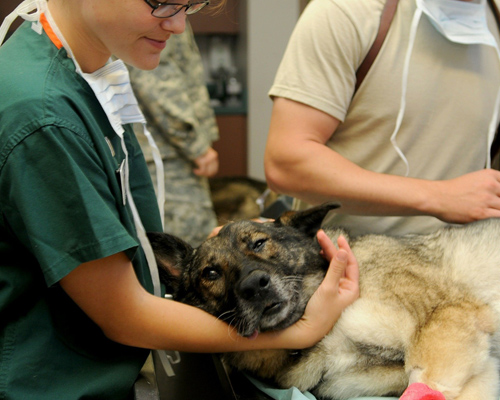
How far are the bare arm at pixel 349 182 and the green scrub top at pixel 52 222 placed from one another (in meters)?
0.69

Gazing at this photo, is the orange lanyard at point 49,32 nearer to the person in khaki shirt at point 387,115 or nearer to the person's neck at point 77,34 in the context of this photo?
the person's neck at point 77,34

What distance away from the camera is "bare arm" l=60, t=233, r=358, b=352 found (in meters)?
1.05

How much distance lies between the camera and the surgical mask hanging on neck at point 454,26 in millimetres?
1662

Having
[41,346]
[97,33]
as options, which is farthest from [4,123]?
[41,346]

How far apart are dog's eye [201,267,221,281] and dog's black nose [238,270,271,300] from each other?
0.58ft

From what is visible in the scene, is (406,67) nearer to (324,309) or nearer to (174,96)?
(324,309)

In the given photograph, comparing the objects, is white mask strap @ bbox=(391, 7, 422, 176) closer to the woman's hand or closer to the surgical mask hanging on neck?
the surgical mask hanging on neck

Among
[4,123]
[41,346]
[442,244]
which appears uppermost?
[4,123]

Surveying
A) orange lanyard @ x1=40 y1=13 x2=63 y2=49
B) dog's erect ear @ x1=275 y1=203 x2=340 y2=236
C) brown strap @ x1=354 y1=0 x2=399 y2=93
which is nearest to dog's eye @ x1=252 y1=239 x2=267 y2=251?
dog's erect ear @ x1=275 y1=203 x2=340 y2=236

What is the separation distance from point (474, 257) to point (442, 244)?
112 mm

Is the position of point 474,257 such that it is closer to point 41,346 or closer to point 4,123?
point 41,346

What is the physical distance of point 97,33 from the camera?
1103mm

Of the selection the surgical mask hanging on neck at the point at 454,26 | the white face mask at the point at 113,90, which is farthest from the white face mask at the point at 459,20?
the white face mask at the point at 113,90

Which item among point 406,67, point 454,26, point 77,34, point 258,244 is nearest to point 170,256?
point 258,244
